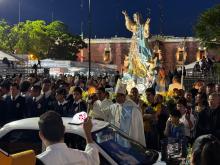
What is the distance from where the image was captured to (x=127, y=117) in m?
8.09

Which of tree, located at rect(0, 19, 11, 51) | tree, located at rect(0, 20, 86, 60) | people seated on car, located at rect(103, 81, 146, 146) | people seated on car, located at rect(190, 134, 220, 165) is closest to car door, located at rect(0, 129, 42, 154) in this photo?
A: people seated on car, located at rect(103, 81, 146, 146)

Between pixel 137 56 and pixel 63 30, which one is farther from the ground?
pixel 63 30

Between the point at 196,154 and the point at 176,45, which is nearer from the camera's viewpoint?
the point at 196,154

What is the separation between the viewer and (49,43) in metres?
66.3

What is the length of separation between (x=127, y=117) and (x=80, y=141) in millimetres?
2521

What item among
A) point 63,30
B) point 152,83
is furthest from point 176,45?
point 152,83

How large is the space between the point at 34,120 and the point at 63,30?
2613 inches

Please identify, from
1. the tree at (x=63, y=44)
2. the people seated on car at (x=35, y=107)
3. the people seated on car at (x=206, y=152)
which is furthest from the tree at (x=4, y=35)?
the people seated on car at (x=206, y=152)

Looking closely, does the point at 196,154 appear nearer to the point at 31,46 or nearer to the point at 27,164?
the point at 27,164

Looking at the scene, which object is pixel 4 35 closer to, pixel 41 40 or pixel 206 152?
pixel 41 40

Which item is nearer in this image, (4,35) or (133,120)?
(133,120)

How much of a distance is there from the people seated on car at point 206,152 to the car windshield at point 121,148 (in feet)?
8.71

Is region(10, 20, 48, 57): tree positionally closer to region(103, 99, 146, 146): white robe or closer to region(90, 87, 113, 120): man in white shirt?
region(90, 87, 113, 120): man in white shirt

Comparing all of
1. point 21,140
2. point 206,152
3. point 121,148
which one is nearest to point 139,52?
point 121,148
